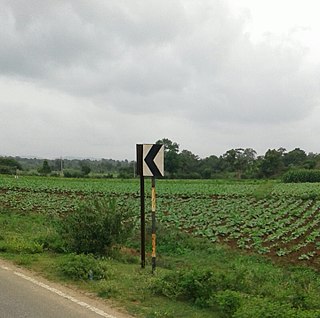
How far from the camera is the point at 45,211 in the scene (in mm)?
24609

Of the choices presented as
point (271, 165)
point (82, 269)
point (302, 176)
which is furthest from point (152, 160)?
point (271, 165)

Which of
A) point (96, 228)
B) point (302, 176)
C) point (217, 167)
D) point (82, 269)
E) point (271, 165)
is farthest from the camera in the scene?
point (217, 167)

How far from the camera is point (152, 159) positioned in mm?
8227

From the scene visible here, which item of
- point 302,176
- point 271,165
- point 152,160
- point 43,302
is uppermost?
point 271,165

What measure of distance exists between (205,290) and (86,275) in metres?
2.33

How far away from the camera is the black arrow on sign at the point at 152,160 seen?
8.21 meters

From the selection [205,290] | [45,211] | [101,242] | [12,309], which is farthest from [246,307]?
[45,211]

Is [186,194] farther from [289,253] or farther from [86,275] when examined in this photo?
[86,275]

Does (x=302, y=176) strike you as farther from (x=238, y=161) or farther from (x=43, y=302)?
(x=43, y=302)

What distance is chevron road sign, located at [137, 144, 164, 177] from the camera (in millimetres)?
8203

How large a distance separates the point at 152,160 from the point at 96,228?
244 centimetres

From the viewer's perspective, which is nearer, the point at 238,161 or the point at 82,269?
the point at 82,269

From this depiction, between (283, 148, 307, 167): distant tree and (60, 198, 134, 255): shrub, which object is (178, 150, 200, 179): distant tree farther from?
(60, 198, 134, 255): shrub

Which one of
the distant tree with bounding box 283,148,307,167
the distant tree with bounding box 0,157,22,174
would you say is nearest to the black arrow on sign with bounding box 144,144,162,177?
the distant tree with bounding box 0,157,22,174
